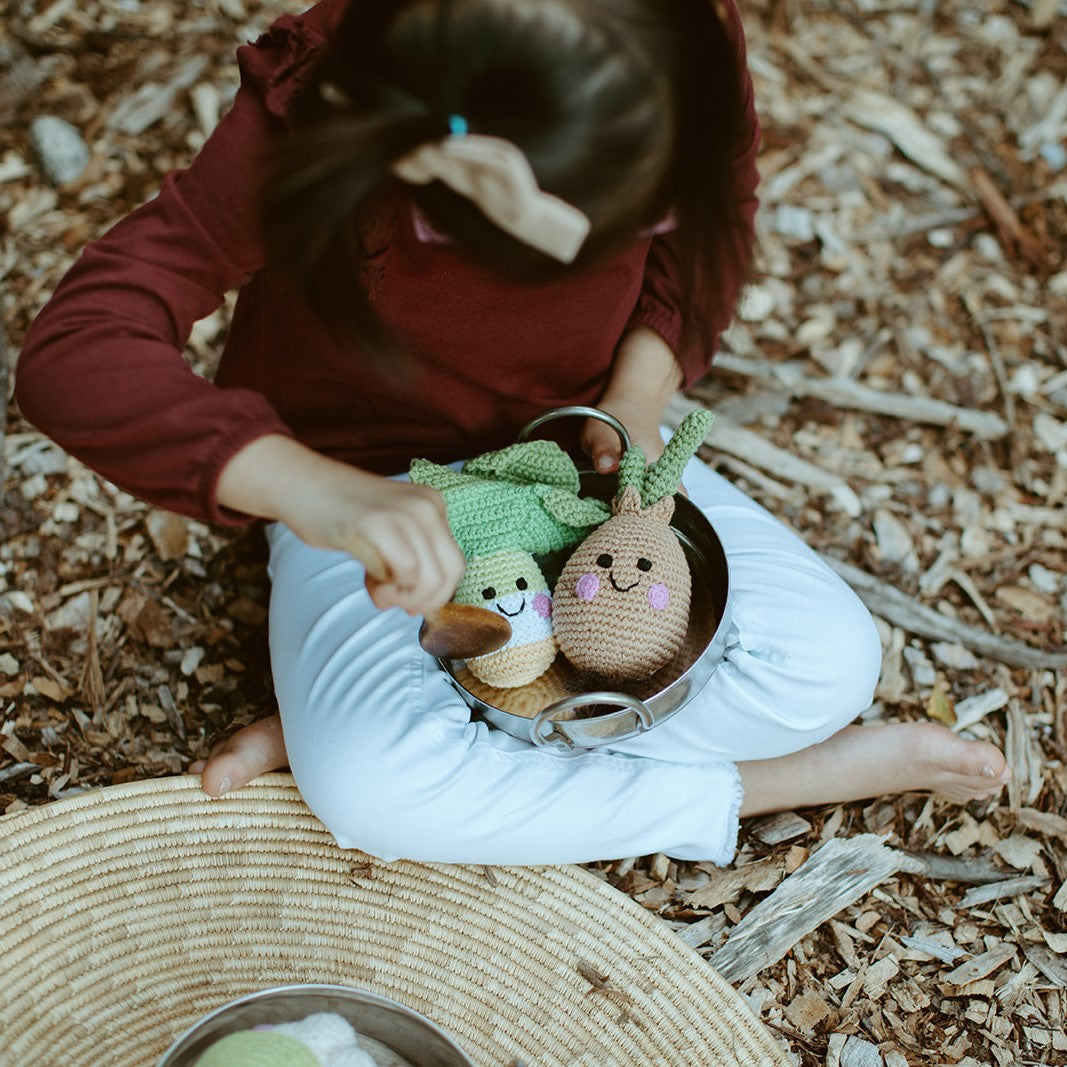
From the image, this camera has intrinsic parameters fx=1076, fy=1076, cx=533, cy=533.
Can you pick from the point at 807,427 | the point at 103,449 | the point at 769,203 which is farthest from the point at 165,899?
the point at 769,203

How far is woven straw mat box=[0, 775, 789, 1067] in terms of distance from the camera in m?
0.78

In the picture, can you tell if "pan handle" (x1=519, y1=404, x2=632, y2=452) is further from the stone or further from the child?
the stone

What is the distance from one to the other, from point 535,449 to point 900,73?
47.3 inches

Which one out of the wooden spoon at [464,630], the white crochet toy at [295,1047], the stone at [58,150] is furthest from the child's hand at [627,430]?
the stone at [58,150]

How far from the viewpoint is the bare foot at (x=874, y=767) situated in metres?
0.94

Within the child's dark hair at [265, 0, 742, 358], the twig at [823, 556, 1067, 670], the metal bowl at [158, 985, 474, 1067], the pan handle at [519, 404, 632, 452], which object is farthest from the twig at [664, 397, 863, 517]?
the metal bowl at [158, 985, 474, 1067]

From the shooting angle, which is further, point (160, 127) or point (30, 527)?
point (160, 127)

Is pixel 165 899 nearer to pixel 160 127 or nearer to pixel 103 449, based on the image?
pixel 103 449

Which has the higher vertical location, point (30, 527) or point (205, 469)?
point (205, 469)

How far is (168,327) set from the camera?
0.75 metres

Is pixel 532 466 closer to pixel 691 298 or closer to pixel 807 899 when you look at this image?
pixel 691 298

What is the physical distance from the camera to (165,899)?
83 cm

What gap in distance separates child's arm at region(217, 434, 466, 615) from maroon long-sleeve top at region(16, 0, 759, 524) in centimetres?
2

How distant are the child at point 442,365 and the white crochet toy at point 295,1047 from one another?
0.18 m
